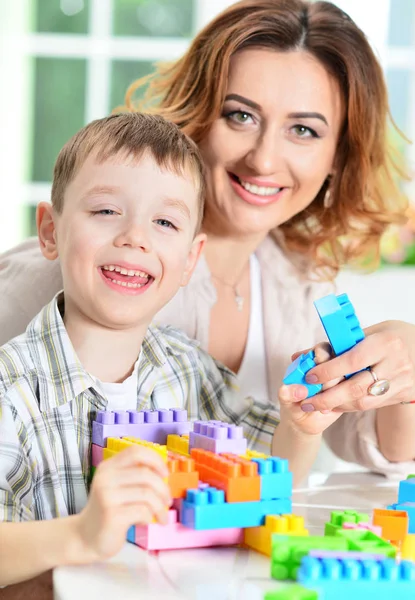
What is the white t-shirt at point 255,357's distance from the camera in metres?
1.61

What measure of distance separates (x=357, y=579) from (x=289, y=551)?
9 centimetres

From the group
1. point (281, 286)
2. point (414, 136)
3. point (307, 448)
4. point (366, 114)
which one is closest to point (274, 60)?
point (366, 114)

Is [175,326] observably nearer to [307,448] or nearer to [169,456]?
[307,448]

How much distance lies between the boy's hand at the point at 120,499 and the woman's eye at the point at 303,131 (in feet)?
3.01

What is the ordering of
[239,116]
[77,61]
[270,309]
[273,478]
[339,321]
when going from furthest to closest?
[77,61]
[270,309]
[239,116]
[339,321]
[273,478]

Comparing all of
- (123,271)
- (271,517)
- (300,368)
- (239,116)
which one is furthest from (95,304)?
(239,116)

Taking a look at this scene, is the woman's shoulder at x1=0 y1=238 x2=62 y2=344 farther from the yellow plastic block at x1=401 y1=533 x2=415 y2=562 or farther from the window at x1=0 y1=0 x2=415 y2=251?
the window at x1=0 y1=0 x2=415 y2=251

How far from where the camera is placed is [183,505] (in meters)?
0.86

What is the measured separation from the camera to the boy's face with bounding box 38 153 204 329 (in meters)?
1.11

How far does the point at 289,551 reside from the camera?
0.78m

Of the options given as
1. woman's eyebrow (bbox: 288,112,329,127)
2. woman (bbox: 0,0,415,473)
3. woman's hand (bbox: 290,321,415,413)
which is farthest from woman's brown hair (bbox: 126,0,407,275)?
woman's hand (bbox: 290,321,415,413)

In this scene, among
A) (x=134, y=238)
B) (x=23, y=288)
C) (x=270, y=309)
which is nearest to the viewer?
(x=134, y=238)

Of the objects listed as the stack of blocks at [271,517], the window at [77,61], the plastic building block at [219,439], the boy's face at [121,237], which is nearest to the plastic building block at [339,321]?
the stack of blocks at [271,517]

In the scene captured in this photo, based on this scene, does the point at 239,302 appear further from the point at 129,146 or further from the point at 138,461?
the point at 138,461
